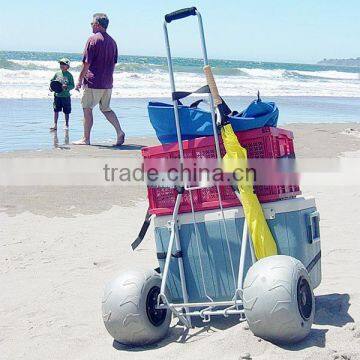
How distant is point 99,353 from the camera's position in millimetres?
4348

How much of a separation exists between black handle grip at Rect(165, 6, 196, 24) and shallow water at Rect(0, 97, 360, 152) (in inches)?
295

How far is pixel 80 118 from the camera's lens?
54.2 feet

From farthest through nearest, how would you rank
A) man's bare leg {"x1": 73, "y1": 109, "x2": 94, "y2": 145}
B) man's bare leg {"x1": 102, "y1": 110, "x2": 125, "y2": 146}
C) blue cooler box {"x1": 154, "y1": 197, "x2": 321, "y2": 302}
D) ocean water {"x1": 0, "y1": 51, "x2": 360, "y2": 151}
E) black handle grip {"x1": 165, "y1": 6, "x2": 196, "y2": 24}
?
1. ocean water {"x1": 0, "y1": 51, "x2": 360, "y2": 151}
2. man's bare leg {"x1": 102, "y1": 110, "x2": 125, "y2": 146}
3. man's bare leg {"x1": 73, "y1": 109, "x2": 94, "y2": 145}
4. black handle grip {"x1": 165, "y1": 6, "x2": 196, "y2": 24}
5. blue cooler box {"x1": 154, "y1": 197, "x2": 321, "y2": 302}

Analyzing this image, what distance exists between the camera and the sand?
4.17 m

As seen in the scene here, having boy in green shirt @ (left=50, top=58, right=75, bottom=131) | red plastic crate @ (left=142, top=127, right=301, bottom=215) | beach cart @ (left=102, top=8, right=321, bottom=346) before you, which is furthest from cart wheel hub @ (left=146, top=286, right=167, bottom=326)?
boy in green shirt @ (left=50, top=58, right=75, bottom=131)

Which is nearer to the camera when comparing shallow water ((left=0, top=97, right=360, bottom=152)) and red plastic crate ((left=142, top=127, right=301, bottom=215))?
red plastic crate ((left=142, top=127, right=301, bottom=215))

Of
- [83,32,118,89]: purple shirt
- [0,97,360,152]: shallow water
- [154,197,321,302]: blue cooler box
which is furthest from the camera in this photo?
[0,97,360,152]: shallow water

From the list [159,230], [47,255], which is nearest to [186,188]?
[159,230]

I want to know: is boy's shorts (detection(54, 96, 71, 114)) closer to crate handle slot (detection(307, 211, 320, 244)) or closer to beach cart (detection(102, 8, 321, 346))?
beach cart (detection(102, 8, 321, 346))

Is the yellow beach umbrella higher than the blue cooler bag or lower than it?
lower

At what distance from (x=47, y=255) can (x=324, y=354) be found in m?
3.23

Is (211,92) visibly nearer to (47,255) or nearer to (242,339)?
(242,339)

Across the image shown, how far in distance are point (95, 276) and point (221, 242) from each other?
1557 mm

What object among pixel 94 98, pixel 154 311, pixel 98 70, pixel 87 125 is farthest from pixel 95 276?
pixel 98 70
